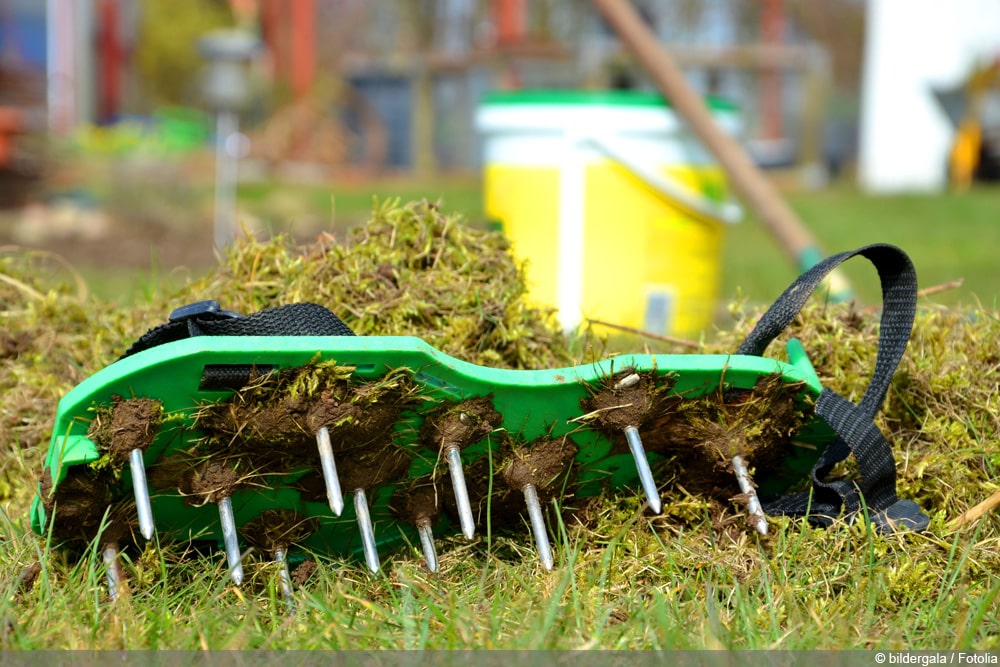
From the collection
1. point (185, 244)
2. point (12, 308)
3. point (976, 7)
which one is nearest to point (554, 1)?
point (976, 7)

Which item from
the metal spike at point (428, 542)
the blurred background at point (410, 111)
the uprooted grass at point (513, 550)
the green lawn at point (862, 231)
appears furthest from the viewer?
the blurred background at point (410, 111)

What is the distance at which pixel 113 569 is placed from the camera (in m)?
1.43

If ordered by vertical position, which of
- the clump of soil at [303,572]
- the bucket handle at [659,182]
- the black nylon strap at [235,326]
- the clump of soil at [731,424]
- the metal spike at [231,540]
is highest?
the bucket handle at [659,182]

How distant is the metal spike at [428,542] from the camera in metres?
1.49

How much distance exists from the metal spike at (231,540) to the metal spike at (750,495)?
2.42 feet

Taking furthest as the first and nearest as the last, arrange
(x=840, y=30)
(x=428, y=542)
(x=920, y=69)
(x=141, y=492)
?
(x=840, y=30)
(x=920, y=69)
(x=428, y=542)
(x=141, y=492)

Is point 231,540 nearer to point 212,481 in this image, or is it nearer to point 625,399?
point 212,481

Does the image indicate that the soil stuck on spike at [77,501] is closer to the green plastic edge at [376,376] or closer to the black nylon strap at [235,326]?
the green plastic edge at [376,376]

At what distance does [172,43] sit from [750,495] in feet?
65.6

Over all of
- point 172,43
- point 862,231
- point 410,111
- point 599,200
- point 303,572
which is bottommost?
point 303,572

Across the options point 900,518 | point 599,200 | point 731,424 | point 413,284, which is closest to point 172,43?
point 599,200

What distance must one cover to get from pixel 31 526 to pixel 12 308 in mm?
838

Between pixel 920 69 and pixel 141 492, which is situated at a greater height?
pixel 920 69

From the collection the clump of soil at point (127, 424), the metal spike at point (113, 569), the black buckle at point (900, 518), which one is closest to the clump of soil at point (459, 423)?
the clump of soil at point (127, 424)
